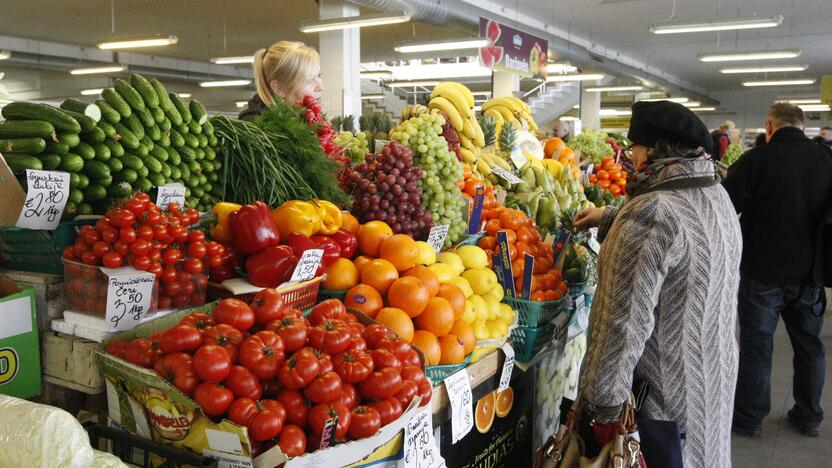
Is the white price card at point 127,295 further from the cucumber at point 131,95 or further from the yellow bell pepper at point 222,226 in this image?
the cucumber at point 131,95

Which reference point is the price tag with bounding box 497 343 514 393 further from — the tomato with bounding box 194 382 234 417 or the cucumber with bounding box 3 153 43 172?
the cucumber with bounding box 3 153 43 172

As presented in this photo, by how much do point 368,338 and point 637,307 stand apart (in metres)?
0.74

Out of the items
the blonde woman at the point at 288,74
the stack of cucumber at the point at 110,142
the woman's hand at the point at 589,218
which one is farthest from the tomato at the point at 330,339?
the blonde woman at the point at 288,74

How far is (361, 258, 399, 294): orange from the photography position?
6.59 ft

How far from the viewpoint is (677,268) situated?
75.5 inches

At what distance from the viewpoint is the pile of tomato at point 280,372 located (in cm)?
136

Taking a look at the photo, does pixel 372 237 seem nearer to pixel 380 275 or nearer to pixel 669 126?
pixel 380 275

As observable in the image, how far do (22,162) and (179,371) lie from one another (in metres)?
0.74

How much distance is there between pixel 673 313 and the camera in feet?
6.37

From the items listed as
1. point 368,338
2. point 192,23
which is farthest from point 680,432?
point 192,23

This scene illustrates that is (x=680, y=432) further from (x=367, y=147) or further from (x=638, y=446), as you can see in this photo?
(x=367, y=147)

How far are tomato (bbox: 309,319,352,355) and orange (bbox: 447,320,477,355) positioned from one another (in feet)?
1.60

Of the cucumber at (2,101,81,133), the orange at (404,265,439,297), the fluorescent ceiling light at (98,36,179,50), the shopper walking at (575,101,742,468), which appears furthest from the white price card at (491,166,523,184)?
the fluorescent ceiling light at (98,36,179,50)

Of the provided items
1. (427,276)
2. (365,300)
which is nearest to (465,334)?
(427,276)
